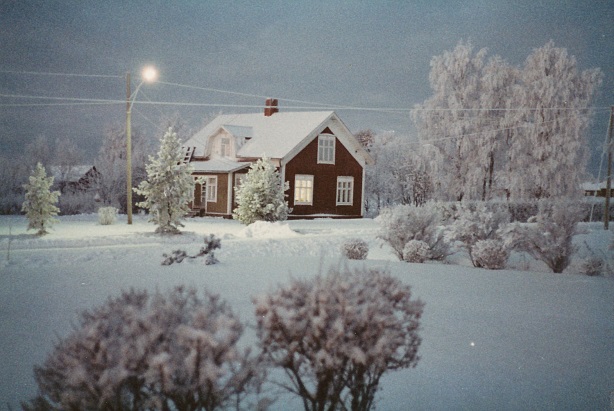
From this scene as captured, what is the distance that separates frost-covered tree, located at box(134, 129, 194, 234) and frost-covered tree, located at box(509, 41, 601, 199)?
2170cm

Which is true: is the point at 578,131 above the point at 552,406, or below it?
above

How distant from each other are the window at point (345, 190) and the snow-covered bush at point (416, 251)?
18310 millimetres

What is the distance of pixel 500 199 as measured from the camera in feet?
114

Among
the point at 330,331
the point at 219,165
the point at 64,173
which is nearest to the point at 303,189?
the point at 219,165

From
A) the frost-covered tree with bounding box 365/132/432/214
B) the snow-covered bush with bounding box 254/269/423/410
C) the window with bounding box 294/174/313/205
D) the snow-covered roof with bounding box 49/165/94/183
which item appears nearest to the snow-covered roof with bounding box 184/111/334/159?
the window with bounding box 294/174/313/205

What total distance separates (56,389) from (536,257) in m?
12.6

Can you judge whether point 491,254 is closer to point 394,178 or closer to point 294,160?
point 294,160

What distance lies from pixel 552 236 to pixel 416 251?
10.9 ft

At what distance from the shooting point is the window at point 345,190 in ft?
105

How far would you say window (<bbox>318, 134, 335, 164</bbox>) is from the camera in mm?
30906

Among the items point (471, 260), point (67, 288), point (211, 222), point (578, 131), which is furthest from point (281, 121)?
point (67, 288)

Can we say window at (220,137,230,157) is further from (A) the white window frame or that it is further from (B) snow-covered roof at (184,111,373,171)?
(A) the white window frame

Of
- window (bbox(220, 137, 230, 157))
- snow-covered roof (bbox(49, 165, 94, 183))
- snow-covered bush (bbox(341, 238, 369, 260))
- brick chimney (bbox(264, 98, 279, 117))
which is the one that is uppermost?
brick chimney (bbox(264, 98, 279, 117))

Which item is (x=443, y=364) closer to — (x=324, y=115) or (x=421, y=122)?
(x=324, y=115)
